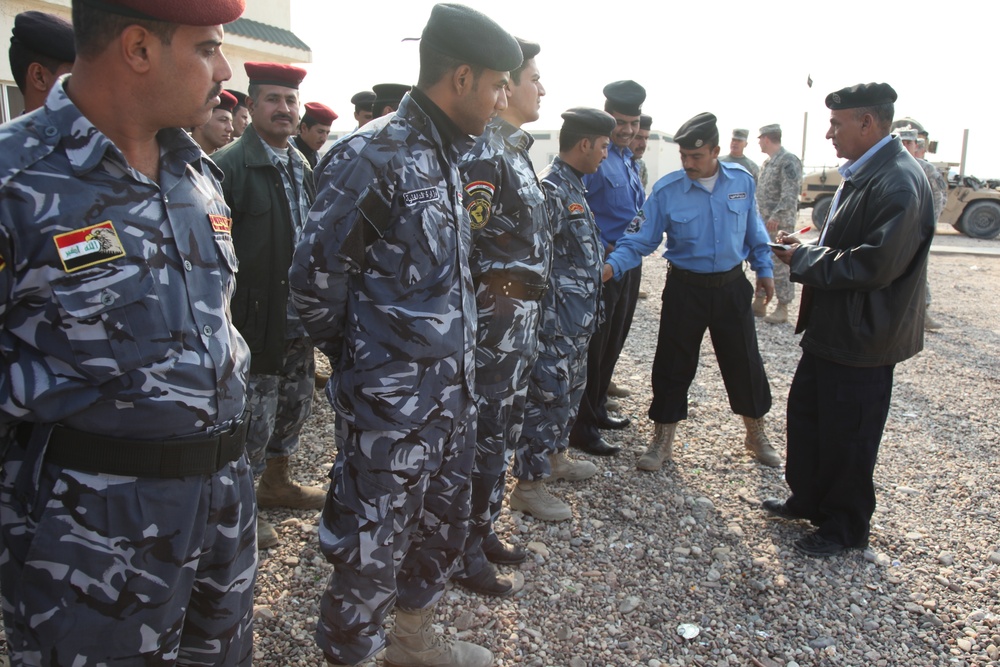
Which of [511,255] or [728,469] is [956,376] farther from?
[511,255]

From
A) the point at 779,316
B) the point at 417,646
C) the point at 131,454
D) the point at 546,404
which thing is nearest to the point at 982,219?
the point at 779,316

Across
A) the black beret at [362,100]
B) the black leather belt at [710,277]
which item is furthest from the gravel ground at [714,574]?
the black beret at [362,100]

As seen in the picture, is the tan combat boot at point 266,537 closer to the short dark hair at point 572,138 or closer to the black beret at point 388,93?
the short dark hair at point 572,138

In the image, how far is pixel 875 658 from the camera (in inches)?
108

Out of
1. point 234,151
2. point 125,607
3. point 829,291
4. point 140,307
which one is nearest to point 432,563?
point 125,607

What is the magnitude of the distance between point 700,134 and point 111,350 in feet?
11.7

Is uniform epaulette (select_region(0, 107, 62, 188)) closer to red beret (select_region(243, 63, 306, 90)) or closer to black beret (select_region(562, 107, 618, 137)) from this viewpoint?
red beret (select_region(243, 63, 306, 90))

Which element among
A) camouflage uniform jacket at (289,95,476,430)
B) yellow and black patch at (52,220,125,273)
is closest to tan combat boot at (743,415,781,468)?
camouflage uniform jacket at (289,95,476,430)

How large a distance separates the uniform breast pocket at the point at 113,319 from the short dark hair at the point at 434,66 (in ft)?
3.74

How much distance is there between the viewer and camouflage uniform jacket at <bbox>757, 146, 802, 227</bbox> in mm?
8477

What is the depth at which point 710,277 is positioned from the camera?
13.8 ft

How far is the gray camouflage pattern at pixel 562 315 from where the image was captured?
3.76 m

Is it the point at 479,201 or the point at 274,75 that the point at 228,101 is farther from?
the point at 479,201

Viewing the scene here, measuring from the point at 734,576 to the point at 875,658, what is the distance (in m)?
0.65
